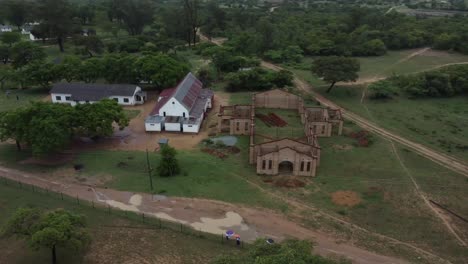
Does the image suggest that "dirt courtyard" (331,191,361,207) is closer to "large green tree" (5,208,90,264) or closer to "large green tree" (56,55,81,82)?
"large green tree" (5,208,90,264)

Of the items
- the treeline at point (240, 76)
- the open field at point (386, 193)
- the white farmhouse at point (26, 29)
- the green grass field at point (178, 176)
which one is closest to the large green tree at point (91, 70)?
the treeline at point (240, 76)

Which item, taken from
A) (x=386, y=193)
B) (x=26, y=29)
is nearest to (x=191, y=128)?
(x=386, y=193)

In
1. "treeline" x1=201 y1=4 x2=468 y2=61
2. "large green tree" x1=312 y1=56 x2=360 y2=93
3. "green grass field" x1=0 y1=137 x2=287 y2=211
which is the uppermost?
"treeline" x1=201 y1=4 x2=468 y2=61

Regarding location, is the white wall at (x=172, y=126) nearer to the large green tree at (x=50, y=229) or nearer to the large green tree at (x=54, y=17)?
the large green tree at (x=50, y=229)

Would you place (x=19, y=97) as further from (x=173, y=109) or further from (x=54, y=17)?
(x=54, y=17)

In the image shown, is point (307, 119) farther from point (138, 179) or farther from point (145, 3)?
point (145, 3)

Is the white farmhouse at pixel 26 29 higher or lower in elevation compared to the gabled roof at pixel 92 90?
higher

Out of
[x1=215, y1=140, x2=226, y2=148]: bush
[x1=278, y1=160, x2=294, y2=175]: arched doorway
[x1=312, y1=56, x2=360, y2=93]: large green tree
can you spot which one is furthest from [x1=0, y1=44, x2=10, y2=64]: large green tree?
[x1=278, y1=160, x2=294, y2=175]: arched doorway
